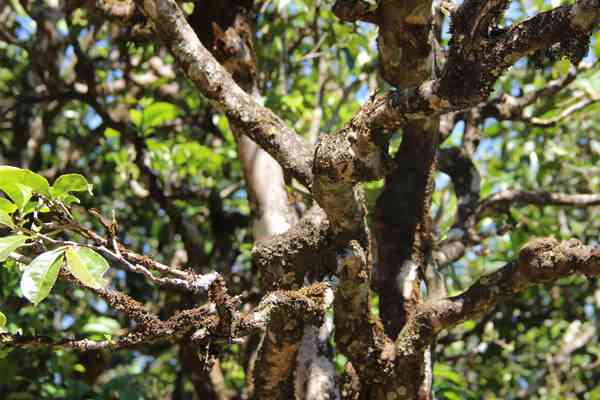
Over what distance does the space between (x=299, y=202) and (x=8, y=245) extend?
147 cm

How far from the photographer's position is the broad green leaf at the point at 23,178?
1448mm

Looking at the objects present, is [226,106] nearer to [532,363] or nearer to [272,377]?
[272,377]

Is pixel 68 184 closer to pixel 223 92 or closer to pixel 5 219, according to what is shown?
pixel 5 219

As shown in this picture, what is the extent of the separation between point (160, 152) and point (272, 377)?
172 centimetres

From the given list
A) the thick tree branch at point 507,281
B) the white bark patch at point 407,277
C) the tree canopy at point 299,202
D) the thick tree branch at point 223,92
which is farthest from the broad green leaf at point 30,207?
the white bark patch at point 407,277

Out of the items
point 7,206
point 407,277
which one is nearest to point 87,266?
point 7,206

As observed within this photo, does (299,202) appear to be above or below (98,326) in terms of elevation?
above

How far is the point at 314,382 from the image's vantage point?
7.38 ft

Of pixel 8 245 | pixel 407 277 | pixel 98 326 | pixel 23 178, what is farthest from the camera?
pixel 98 326

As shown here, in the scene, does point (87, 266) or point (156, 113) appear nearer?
point (87, 266)

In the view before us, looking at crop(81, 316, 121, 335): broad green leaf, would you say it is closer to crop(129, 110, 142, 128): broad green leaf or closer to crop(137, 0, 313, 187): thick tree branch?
crop(129, 110, 142, 128): broad green leaf

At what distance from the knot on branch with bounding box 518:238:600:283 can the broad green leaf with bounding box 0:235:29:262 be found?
45.7 inches

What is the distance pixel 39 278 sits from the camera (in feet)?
4.46

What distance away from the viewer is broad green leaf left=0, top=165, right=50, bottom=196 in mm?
1448
